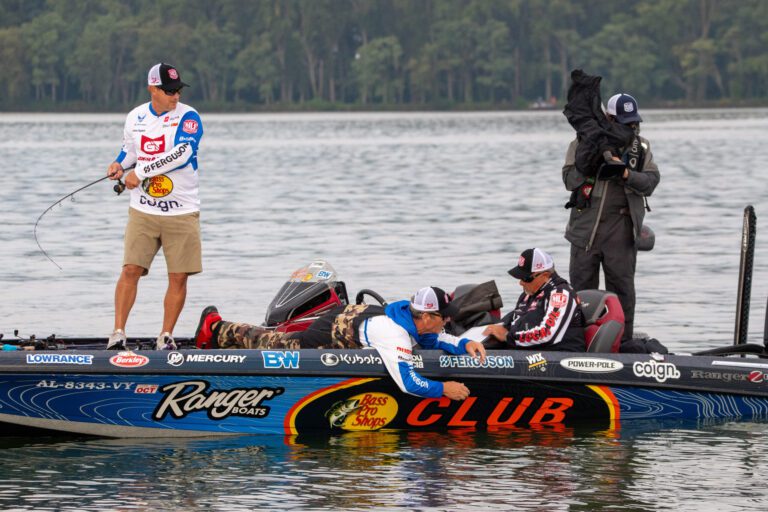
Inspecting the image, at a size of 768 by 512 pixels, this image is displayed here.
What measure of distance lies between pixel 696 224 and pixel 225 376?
60.1 feet

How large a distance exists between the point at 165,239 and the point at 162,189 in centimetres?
33

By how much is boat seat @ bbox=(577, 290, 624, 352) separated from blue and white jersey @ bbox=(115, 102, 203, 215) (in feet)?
8.41

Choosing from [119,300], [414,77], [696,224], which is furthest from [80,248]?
[414,77]

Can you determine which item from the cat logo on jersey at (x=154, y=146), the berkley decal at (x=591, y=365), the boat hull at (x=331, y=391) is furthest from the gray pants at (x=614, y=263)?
the cat logo on jersey at (x=154, y=146)

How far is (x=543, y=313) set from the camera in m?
10.7

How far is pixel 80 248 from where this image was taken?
952 inches

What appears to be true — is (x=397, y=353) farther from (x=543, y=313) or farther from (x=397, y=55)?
(x=397, y=55)

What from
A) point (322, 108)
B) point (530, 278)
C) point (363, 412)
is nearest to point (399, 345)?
point (363, 412)

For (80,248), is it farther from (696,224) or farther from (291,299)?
(291,299)

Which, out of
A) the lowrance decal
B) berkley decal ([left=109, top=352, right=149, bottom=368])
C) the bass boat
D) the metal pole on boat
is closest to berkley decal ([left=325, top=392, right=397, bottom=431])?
the bass boat

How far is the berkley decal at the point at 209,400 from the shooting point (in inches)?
409

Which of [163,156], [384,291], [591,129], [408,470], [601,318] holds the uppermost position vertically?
[591,129]

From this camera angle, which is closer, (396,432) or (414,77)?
(396,432)

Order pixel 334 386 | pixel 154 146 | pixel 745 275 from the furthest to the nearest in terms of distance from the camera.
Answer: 1. pixel 745 275
2. pixel 154 146
3. pixel 334 386
